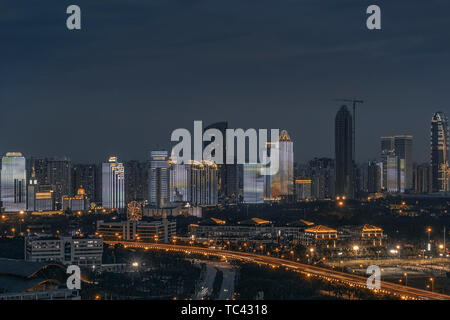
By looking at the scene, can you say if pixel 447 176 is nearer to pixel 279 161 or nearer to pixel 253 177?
pixel 279 161

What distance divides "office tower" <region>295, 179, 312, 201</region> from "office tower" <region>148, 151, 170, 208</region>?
1073cm

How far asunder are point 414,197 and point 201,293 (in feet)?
109

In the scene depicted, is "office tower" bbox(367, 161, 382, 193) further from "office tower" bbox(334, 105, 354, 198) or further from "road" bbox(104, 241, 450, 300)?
"road" bbox(104, 241, 450, 300)

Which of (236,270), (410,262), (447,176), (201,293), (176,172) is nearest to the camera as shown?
(201,293)

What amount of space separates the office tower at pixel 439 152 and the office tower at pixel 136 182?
20.9 metres

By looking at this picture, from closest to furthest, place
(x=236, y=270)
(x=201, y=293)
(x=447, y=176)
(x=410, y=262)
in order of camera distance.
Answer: (x=201, y=293) → (x=236, y=270) → (x=410, y=262) → (x=447, y=176)

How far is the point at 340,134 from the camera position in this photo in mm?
44562

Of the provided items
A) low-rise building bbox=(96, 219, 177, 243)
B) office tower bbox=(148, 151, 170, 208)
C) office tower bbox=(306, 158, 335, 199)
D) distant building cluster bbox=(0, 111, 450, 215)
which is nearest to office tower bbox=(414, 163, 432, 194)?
distant building cluster bbox=(0, 111, 450, 215)

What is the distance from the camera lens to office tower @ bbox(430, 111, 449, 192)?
48.1 meters

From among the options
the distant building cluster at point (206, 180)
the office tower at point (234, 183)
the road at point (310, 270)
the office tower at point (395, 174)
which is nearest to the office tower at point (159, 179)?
the distant building cluster at point (206, 180)

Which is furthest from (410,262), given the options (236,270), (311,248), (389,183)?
(389,183)
